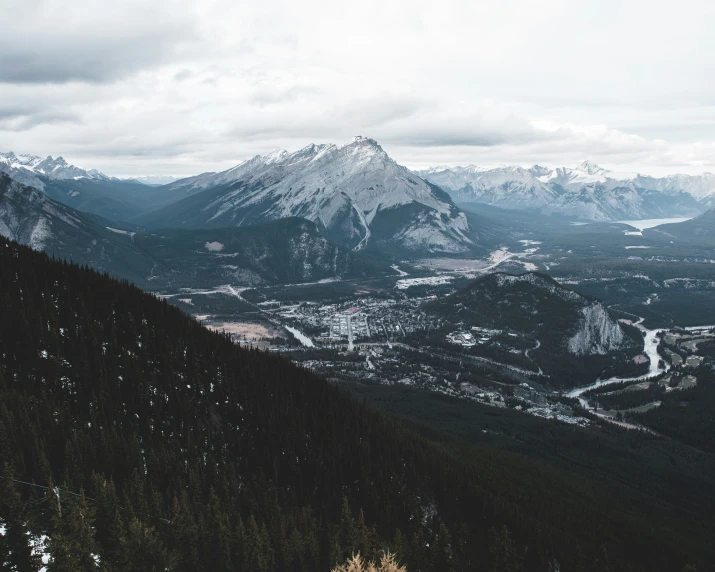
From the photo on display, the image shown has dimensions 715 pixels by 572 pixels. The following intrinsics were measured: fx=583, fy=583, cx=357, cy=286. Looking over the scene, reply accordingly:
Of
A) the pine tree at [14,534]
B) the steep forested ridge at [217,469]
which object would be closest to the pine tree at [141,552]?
the steep forested ridge at [217,469]

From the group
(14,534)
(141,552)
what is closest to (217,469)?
(141,552)

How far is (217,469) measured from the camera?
90250mm

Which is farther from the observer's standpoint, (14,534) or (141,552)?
(141,552)

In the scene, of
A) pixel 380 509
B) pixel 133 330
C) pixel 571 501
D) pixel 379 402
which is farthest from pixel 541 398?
pixel 133 330

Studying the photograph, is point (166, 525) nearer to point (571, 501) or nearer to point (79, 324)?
point (79, 324)

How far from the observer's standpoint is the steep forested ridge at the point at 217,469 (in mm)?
62781

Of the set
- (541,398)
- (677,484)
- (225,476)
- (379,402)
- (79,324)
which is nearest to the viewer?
(225,476)

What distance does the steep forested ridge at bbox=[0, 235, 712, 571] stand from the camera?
62.8 meters

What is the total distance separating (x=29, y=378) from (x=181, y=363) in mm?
29806

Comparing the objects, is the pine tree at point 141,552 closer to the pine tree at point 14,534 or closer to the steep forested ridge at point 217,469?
the steep forested ridge at point 217,469

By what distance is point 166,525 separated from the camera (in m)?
65.2

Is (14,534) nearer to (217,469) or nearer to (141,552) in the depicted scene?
(141,552)

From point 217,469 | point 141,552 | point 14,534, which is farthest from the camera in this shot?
Result: point 217,469

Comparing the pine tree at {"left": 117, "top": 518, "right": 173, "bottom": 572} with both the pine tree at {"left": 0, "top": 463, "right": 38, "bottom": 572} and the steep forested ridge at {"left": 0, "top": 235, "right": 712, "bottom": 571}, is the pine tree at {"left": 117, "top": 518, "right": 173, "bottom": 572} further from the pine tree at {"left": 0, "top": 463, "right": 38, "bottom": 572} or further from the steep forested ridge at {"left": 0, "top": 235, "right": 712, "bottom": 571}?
the pine tree at {"left": 0, "top": 463, "right": 38, "bottom": 572}
